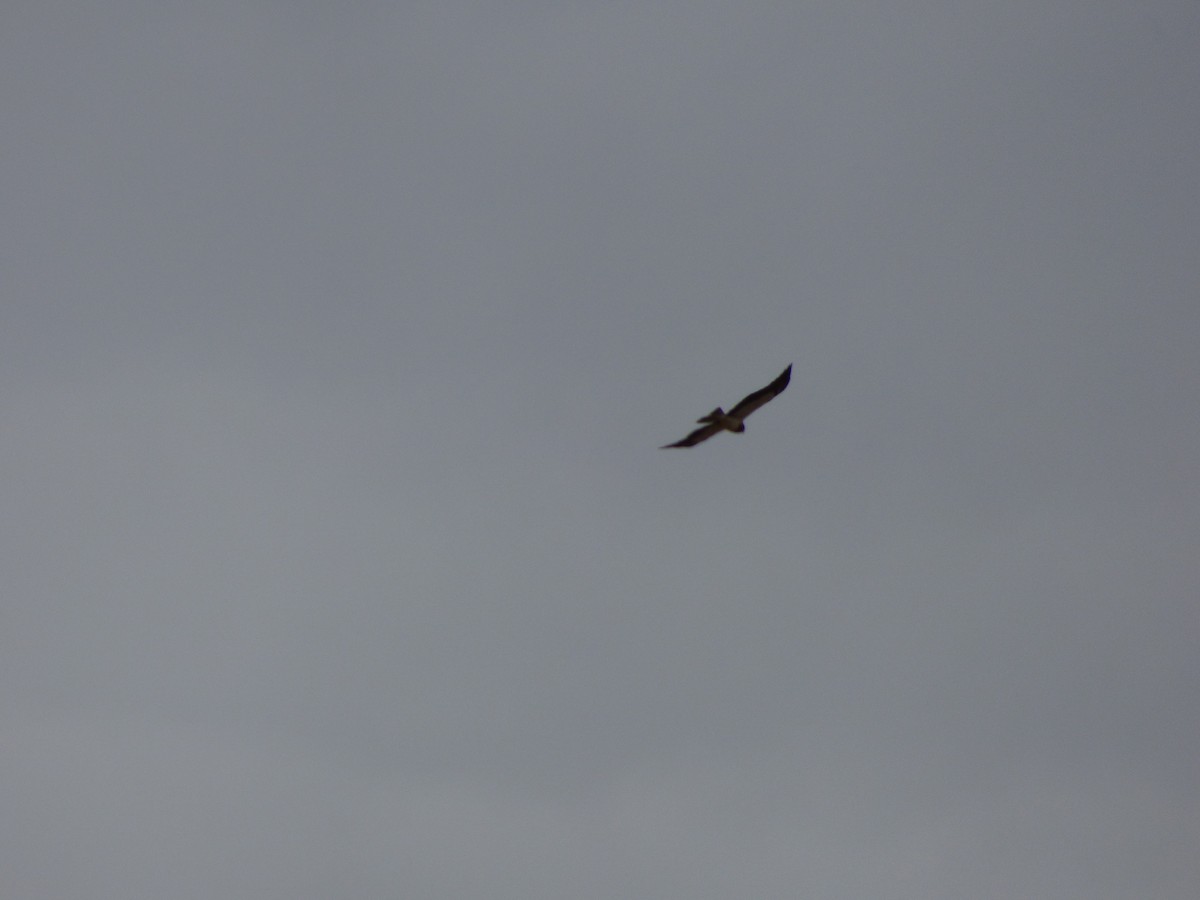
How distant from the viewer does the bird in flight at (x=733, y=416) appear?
35906 millimetres

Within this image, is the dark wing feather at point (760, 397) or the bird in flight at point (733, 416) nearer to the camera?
the bird in flight at point (733, 416)

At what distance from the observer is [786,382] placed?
39.2 m

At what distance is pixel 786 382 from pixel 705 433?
4.56 meters

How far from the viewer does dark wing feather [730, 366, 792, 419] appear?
124 feet

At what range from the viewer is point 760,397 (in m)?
38.5

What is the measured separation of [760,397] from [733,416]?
64.8 inches

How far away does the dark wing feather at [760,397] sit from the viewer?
124ft

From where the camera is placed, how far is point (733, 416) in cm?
3766

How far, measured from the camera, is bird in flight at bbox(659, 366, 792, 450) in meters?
35.9

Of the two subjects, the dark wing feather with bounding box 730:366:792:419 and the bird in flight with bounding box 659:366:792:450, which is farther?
the dark wing feather with bounding box 730:366:792:419
